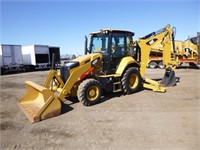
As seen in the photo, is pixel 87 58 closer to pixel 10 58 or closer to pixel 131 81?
pixel 131 81

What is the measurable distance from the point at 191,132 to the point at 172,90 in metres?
4.72

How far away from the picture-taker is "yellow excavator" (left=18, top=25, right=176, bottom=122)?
22.9ft

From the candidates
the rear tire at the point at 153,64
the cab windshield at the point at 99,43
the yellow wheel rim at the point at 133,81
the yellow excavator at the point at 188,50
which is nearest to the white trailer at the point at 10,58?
the rear tire at the point at 153,64

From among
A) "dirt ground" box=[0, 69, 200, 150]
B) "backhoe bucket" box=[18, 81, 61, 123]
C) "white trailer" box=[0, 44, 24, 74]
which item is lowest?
"dirt ground" box=[0, 69, 200, 150]

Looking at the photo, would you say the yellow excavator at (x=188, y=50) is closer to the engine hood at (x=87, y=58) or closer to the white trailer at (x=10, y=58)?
the engine hood at (x=87, y=58)

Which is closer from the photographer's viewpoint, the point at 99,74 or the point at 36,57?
the point at 99,74

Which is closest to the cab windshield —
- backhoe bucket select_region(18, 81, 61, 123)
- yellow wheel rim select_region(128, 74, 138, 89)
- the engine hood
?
the engine hood

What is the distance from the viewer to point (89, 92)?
23.8 feet

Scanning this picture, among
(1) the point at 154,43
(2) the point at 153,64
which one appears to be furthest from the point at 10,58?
(1) the point at 154,43

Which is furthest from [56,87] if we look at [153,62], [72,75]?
[153,62]

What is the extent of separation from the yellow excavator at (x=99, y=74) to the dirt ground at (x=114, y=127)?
0.42m

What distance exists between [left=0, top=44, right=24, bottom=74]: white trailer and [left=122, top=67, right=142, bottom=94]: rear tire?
18.3m

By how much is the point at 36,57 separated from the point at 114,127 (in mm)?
21779

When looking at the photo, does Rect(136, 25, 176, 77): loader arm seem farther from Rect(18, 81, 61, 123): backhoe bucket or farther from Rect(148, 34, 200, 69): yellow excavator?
Rect(148, 34, 200, 69): yellow excavator
